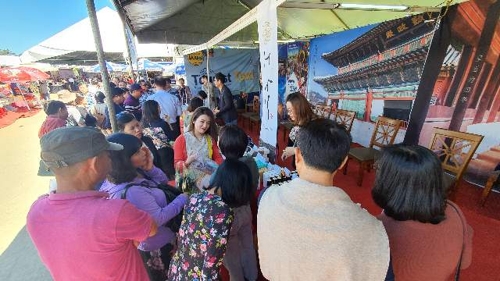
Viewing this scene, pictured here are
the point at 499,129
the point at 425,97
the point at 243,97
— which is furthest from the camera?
the point at 243,97

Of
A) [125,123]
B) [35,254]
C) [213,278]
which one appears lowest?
[35,254]

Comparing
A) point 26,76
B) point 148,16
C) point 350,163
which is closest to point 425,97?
point 350,163

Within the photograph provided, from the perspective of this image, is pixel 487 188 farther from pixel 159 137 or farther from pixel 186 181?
pixel 159 137

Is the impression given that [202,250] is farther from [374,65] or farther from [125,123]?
[374,65]

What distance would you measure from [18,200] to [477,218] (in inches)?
276

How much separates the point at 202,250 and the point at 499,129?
15.6ft

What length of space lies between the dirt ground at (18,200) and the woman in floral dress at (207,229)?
214 cm

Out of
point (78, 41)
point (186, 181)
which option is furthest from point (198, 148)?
point (78, 41)

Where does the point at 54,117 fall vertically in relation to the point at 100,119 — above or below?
above

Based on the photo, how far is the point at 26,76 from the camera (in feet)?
37.1

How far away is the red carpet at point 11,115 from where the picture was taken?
1034cm

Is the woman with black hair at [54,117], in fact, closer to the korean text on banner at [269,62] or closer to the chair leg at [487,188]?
the korean text on banner at [269,62]

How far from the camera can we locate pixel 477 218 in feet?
10.5

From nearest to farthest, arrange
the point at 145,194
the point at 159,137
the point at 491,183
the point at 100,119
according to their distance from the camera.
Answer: the point at 145,194 < the point at 159,137 < the point at 491,183 < the point at 100,119
